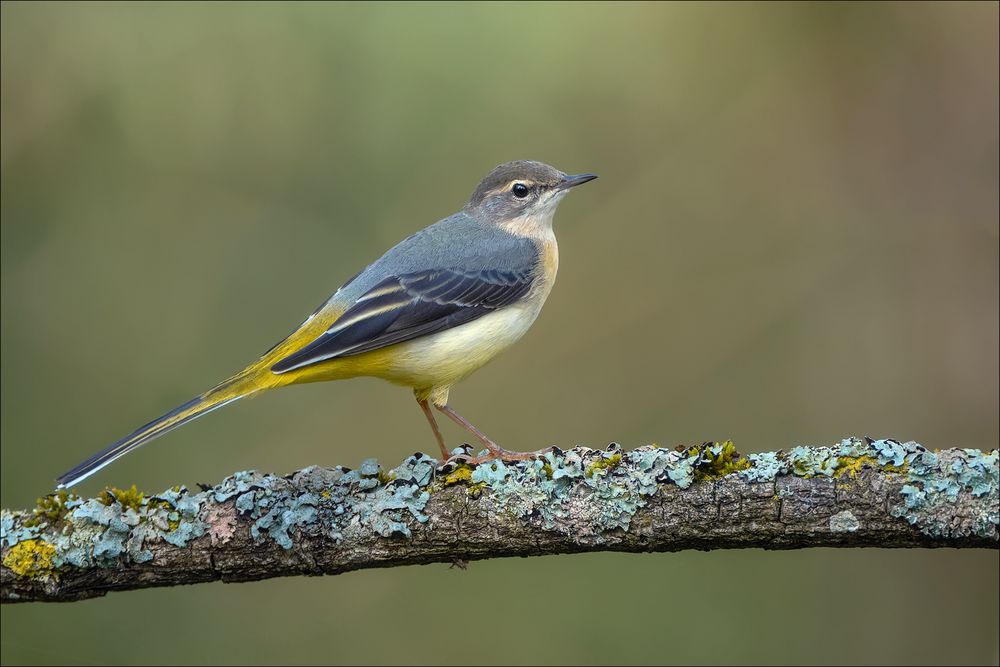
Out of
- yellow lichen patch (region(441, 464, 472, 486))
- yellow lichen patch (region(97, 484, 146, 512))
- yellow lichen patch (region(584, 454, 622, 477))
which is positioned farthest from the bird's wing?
yellow lichen patch (region(584, 454, 622, 477))

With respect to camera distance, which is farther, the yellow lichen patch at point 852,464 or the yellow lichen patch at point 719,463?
the yellow lichen patch at point 719,463

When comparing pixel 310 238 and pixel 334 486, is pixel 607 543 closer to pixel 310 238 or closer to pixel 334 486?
pixel 334 486

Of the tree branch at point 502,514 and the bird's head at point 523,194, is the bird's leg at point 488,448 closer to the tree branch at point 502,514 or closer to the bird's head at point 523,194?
the tree branch at point 502,514

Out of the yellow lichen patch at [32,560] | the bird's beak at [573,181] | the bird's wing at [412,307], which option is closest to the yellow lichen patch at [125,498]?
the yellow lichen patch at [32,560]

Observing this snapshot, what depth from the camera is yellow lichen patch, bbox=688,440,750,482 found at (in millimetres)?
4254

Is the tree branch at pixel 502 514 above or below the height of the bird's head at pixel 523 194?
below

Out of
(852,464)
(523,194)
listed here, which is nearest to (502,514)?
(852,464)

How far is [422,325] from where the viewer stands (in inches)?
222

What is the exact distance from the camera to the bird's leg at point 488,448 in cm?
497

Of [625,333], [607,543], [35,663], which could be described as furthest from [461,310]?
[35,663]

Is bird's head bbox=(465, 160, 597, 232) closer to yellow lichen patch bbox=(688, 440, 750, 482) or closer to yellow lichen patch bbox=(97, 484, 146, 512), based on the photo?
yellow lichen patch bbox=(688, 440, 750, 482)

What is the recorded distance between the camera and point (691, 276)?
8.20 meters

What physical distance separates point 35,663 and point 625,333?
5.01 metres

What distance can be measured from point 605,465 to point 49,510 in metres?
2.63
